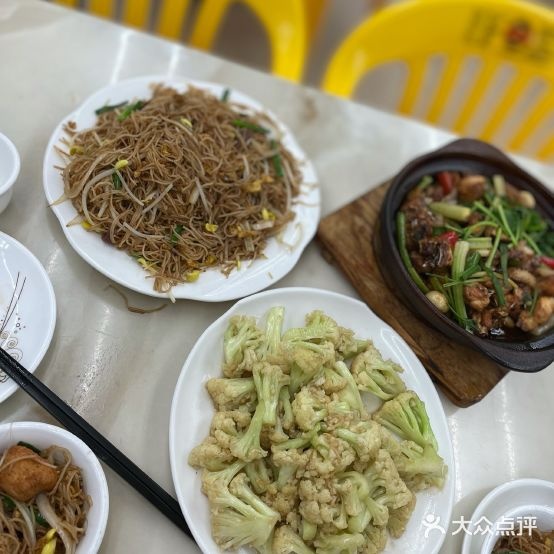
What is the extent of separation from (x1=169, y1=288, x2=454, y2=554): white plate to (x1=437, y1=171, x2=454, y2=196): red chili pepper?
717 mm

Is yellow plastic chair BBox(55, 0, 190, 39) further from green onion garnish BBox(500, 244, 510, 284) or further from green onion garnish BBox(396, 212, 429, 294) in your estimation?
green onion garnish BBox(500, 244, 510, 284)

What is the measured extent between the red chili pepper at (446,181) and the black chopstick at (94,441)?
5.52 ft

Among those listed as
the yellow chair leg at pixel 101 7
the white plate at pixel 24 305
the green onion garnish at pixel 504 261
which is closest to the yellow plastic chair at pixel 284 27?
the yellow chair leg at pixel 101 7

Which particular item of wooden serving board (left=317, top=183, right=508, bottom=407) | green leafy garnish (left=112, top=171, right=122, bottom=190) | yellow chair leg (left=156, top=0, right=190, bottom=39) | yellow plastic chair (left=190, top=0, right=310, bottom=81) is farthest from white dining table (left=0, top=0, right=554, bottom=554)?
yellow chair leg (left=156, top=0, right=190, bottom=39)

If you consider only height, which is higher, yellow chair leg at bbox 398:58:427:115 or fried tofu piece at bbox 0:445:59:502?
yellow chair leg at bbox 398:58:427:115

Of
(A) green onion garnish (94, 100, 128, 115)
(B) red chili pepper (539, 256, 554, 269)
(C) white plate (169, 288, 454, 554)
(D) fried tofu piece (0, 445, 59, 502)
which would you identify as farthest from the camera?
(B) red chili pepper (539, 256, 554, 269)

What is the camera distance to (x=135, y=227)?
6.54 feet

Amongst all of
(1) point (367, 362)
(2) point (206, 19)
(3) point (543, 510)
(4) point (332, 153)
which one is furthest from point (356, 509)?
(2) point (206, 19)

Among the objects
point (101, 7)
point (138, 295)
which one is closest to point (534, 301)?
point (138, 295)

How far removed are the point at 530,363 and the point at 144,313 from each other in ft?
4.71

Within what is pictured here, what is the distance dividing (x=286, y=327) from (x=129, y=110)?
1078 millimetres

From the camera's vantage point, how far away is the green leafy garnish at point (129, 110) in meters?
2.17

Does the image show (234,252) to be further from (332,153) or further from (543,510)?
(543,510)

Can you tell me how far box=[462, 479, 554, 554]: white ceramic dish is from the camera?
6.07ft
